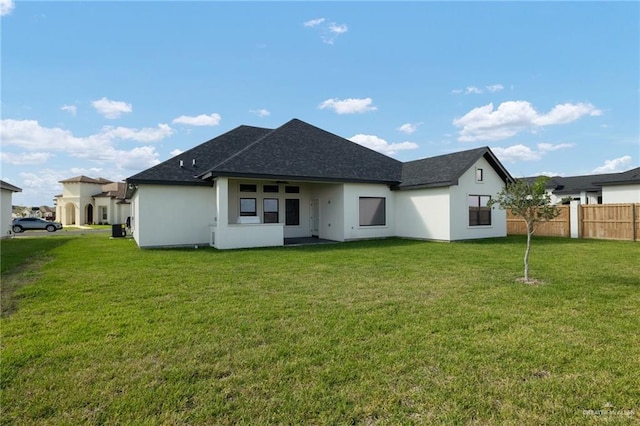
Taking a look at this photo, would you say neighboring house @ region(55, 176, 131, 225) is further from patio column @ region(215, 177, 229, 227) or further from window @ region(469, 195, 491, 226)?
window @ region(469, 195, 491, 226)

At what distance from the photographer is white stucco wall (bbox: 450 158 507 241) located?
17.4 meters

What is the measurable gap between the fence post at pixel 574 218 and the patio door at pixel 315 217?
13928 millimetres

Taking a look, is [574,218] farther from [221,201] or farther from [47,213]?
[47,213]

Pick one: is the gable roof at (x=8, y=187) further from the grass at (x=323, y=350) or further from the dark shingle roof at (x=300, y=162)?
the grass at (x=323, y=350)

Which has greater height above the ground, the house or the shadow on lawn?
the house

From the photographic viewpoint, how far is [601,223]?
18.0 metres

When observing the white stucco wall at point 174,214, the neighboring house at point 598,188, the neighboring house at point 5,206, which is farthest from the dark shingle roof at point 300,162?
the neighboring house at point 5,206

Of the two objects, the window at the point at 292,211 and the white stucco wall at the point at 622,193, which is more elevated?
the white stucco wall at the point at 622,193

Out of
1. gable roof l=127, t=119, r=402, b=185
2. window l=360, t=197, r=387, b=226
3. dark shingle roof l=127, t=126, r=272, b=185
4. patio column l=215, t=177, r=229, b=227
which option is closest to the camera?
patio column l=215, t=177, r=229, b=227

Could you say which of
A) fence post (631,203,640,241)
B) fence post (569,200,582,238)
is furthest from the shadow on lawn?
fence post (631,203,640,241)

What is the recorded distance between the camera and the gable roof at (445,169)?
17225 mm

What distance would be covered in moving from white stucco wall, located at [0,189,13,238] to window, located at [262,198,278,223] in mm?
16793

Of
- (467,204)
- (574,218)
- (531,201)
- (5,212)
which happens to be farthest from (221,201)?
(574,218)

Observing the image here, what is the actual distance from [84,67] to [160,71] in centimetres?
282
